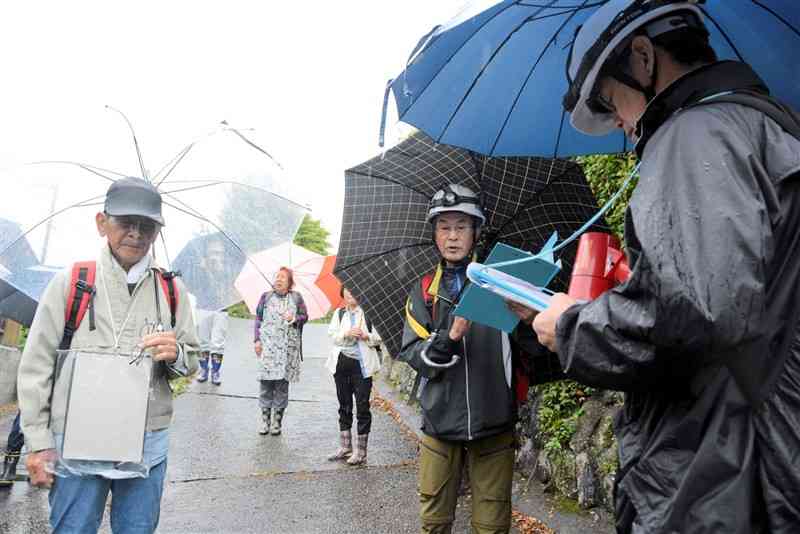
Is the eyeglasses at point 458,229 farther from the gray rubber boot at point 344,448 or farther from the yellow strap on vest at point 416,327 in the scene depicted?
the gray rubber boot at point 344,448

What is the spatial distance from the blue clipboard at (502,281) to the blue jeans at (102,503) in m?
1.79

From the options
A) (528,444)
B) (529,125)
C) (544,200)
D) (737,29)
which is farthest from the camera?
(528,444)

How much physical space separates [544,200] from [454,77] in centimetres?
114

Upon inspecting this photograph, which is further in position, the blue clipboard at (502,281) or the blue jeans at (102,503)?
the blue jeans at (102,503)

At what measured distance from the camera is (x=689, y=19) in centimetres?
157

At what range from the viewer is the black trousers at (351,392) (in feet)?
23.8

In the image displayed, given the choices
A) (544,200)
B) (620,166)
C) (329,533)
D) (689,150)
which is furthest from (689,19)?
(329,533)

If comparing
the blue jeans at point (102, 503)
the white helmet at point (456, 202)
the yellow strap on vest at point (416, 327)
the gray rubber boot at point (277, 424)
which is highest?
the white helmet at point (456, 202)

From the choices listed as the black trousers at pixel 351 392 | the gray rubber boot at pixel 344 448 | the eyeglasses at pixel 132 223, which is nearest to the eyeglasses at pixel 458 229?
the eyeglasses at pixel 132 223

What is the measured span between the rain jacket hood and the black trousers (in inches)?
235

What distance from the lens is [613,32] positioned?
161cm

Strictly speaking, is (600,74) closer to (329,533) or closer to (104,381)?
(104,381)

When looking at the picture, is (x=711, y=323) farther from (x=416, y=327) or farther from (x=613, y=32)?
(x=416, y=327)

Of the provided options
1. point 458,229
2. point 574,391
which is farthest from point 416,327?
point 574,391
